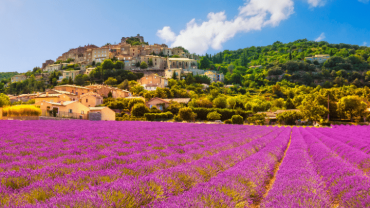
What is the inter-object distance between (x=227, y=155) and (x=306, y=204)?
484 cm

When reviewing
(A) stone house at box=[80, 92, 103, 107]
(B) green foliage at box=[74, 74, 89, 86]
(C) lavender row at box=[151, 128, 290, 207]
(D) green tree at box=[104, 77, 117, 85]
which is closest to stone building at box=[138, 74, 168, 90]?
(D) green tree at box=[104, 77, 117, 85]

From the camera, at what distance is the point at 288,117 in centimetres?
5159

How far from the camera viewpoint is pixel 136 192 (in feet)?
13.0

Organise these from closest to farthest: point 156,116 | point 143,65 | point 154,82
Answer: point 156,116 → point 154,82 → point 143,65

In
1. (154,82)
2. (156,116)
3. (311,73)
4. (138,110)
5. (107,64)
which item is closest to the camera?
(156,116)

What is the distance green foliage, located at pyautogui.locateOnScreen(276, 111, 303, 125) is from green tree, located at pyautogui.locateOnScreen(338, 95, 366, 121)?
28.9 ft

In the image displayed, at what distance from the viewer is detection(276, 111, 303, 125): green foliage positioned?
51.6 metres

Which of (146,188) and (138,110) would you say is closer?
(146,188)

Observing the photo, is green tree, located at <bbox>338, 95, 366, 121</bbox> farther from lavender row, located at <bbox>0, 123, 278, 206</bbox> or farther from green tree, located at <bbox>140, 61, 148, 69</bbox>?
green tree, located at <bbox>140, 61, 148, 69</bbox>

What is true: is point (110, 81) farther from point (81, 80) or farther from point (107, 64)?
point (107, 64)

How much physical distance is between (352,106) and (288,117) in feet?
41.3

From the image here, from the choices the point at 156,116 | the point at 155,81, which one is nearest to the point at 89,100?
the point at 156,116

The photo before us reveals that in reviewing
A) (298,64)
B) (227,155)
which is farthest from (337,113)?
(298,64)

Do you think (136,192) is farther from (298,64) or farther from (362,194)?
(298,64)
